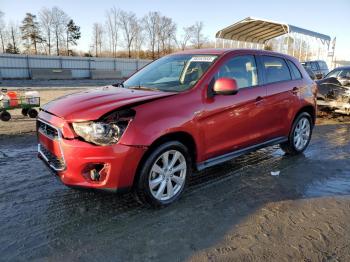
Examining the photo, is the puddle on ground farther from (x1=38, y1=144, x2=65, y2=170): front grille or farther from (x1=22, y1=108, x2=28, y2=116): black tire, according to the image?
(x1=22, y1=108, x2=28, y2=116): black tire

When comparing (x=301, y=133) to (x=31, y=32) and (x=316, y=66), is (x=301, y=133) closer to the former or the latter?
(x=316, y=66)

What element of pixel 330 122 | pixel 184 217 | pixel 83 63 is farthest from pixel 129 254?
pixel 83 63

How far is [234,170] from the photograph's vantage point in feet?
17.4

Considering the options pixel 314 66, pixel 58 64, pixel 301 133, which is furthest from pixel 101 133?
pixel 58 64

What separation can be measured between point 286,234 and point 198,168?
1.31m

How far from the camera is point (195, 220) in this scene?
365 cm

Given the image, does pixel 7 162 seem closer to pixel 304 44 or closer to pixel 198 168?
pixel 198 168

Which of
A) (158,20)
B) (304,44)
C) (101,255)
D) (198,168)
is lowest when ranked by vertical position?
(101,255)

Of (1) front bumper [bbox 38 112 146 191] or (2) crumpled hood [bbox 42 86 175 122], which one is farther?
(2) crumpled hood [bbox 42 86 175 122]

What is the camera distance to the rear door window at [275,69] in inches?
209

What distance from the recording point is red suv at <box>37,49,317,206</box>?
3.44m

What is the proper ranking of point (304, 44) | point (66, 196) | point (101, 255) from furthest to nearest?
point (304, 44) → point (66, 196) → point (101, 255)

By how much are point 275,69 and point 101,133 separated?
3375 mm

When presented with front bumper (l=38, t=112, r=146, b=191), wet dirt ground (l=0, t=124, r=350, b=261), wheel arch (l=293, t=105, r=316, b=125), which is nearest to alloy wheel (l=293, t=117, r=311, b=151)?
wheel arch (l=293, t=105, r=316, b=125)
